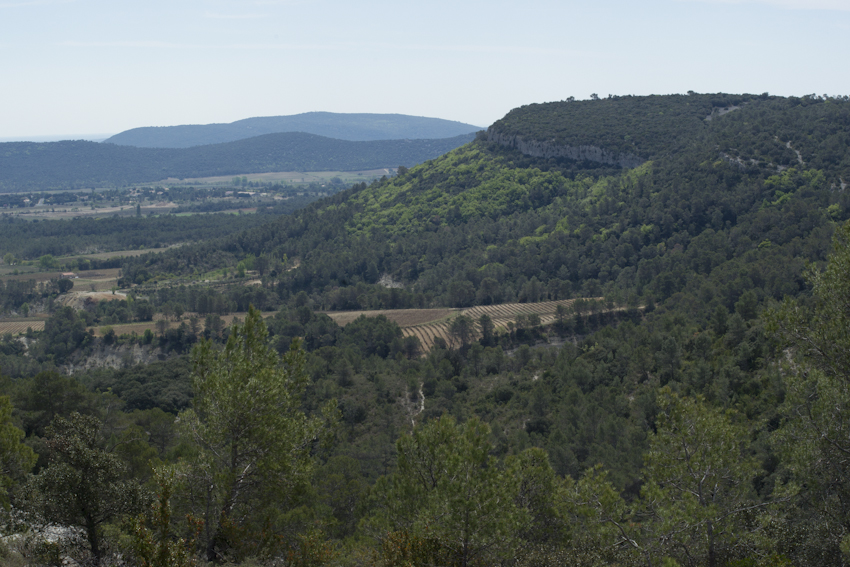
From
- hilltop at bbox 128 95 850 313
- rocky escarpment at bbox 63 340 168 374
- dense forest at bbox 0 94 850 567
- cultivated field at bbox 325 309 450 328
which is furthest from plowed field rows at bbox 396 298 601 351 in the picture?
rocky escarpment at bbox 63 340 168 374

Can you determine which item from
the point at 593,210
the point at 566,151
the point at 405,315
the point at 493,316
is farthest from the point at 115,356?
the point at 566,151

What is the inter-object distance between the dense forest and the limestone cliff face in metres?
1.62

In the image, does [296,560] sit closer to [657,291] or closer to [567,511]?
[567,511]

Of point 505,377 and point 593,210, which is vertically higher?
point 593,210

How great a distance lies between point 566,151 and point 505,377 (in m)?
88.4

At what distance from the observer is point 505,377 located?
199ft

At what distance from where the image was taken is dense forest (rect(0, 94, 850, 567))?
16.5 m

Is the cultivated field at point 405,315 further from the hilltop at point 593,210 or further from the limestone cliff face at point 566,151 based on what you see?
the limestone cliff face at point 566,151

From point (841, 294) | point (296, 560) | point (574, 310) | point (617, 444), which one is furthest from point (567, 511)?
point (574, 310)

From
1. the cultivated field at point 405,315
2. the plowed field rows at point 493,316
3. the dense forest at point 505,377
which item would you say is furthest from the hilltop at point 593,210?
the cultivated field at point 405,315

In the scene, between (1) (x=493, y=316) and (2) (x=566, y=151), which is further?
(2) (x=566, y=151)

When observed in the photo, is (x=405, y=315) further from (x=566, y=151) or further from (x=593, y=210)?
(x=566, y=151)

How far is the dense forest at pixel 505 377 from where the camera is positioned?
16.5 meters

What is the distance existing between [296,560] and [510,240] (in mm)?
101114
